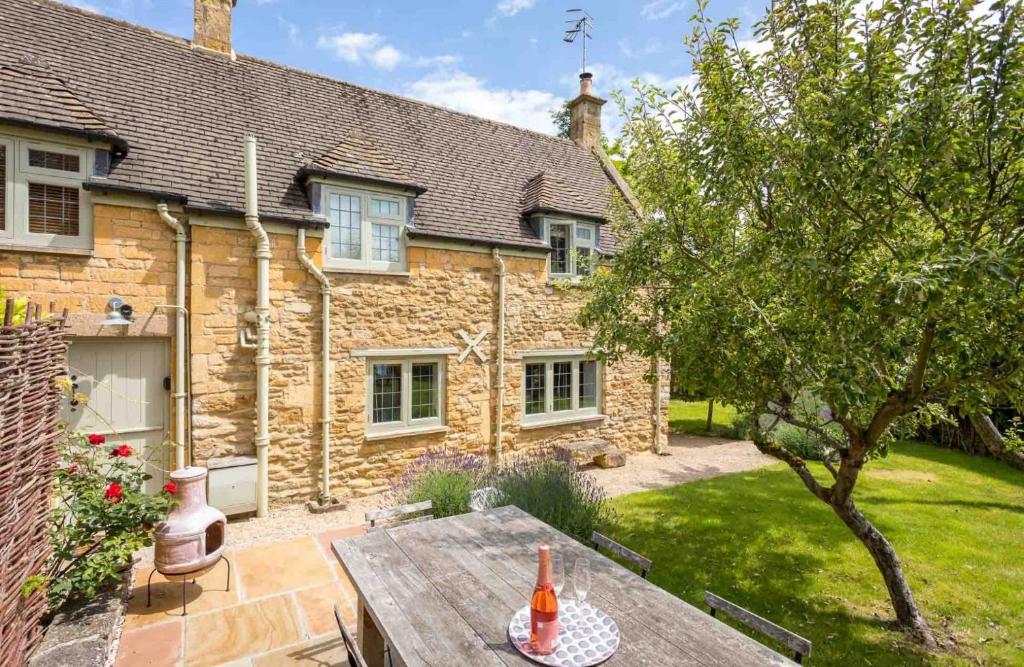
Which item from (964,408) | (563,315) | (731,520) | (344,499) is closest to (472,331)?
(563,315)

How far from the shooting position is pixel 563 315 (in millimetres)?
11008

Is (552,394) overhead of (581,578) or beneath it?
beneath

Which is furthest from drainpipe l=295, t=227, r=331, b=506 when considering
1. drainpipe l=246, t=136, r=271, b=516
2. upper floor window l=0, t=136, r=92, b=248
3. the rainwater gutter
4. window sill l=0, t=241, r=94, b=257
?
the rainwater gutter

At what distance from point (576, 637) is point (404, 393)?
6871mm

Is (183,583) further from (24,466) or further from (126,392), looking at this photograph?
(126,392)

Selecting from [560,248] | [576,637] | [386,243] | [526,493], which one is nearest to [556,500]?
[526,493]

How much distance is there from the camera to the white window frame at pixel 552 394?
10.6m

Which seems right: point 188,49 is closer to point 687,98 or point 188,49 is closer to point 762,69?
point 687,98

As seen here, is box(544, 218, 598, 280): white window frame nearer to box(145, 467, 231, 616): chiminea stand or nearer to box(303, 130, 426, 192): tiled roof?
box(303, 130, 426, 192): tiled roof

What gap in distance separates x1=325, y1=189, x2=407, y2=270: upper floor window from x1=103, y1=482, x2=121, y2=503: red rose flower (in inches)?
185

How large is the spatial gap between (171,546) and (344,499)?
12.1ft

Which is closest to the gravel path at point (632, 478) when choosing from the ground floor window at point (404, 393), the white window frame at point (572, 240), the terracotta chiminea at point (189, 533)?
the ground floor window at point (404, 393)

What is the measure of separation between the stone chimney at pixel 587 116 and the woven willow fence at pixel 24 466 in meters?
13.9

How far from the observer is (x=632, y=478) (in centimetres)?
1027
